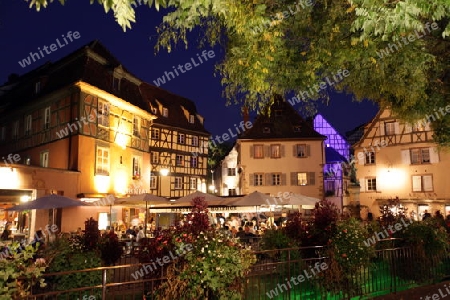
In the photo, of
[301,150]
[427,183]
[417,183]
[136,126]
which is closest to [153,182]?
[136,126]

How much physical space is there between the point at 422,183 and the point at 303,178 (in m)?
10.8

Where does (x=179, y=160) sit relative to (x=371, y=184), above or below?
above

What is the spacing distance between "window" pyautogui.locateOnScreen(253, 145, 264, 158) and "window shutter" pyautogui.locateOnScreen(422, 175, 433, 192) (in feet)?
48.7

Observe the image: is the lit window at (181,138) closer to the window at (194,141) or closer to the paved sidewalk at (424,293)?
the window at (194,141)

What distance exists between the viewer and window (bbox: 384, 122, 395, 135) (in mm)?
36625

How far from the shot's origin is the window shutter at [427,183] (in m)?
34.1

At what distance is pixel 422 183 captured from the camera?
114 feet

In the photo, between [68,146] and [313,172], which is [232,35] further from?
[313,172]

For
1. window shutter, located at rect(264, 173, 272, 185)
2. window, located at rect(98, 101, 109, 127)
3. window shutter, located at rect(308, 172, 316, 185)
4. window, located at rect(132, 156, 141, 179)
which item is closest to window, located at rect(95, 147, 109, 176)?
window, located at rect(98, 101, 109, 127)

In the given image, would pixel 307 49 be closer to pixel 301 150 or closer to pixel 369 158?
pixel 369 158

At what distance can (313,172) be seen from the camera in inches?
1599

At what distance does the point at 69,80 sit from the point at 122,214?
931 cm

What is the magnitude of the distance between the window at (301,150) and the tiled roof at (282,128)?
36.0 inches

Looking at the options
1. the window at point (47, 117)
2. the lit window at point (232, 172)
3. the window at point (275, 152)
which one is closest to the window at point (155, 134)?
the window at point (47, 117)
